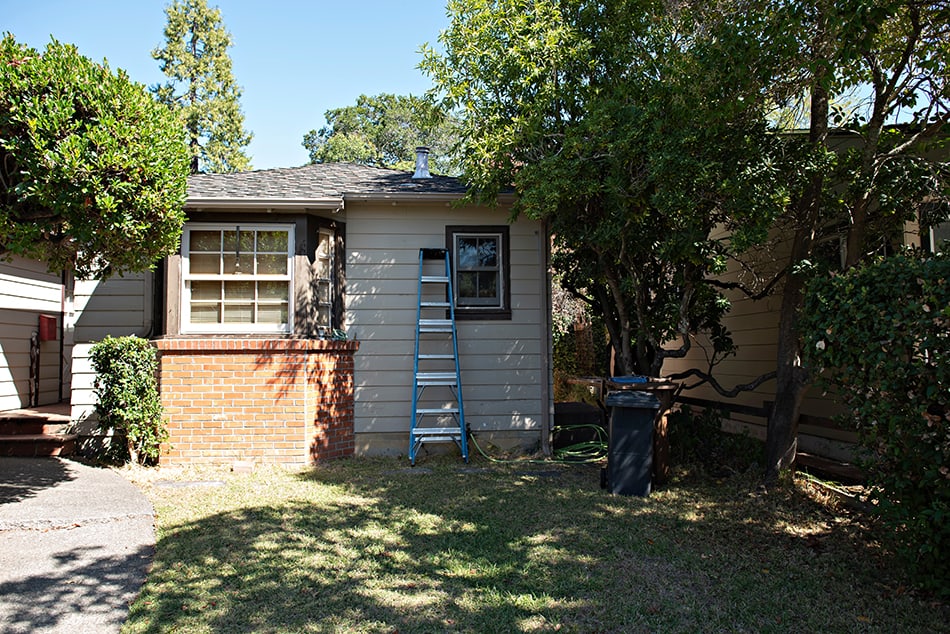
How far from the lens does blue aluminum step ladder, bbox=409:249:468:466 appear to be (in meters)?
7.93

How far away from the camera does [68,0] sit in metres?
10.4

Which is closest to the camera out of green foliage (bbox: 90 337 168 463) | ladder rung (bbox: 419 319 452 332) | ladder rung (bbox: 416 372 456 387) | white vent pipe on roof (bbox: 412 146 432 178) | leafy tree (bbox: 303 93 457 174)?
green foliage (bbox: 90 337 168 463)

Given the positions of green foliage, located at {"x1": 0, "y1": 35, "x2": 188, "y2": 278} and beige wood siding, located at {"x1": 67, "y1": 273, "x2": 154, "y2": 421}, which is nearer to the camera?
green foliage, located at {"x1": 0, "y1": 35, "x2": 188, "y2": 278}

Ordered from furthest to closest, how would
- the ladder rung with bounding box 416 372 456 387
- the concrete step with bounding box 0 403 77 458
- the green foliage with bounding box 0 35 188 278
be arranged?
the ladder rung with bounding box 416 372 456 387 → the concrete step with bounding box 0 403 77 458 → the green foliage with bounding box 0 35 188 278

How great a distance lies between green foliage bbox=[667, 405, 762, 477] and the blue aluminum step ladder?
8.60 feet

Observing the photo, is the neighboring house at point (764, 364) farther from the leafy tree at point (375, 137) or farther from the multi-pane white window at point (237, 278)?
the leafy tree at point (375, 137)

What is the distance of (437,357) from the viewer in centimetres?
795

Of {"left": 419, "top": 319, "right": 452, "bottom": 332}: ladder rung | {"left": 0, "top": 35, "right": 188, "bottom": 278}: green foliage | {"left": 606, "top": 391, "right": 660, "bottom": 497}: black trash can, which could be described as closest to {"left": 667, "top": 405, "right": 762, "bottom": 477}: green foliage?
{"left": 606, "top": 391, "right": 660, "bottom": 497}: black trash can

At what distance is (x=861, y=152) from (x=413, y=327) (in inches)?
212

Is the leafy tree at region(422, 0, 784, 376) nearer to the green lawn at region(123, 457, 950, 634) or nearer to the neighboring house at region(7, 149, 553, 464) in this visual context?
the neighboring house at region(7, 149, 553, 464)

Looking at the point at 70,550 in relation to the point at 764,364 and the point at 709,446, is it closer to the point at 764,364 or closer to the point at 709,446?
the point at 709,446

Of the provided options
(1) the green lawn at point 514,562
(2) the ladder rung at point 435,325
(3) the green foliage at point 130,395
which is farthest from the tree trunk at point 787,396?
(3) the green foliage at point 130,395

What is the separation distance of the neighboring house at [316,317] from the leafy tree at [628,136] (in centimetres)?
108

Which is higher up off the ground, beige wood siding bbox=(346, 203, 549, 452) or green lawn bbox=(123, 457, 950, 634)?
beige wood siding bbox=(346, 203, 549, 452)
